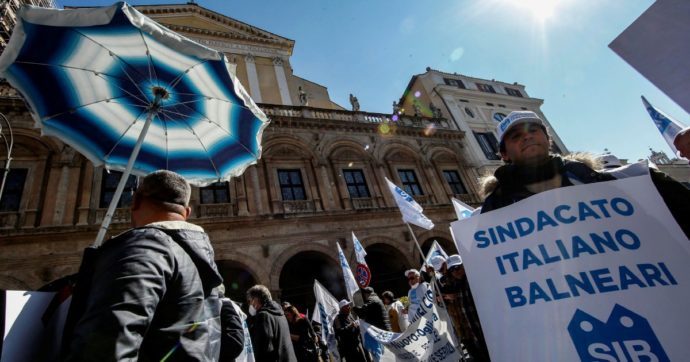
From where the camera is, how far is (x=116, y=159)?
3.98m

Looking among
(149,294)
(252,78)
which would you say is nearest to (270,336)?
(149,294)

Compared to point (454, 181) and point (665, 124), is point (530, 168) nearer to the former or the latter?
point (665, 124)

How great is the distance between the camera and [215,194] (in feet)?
40.0

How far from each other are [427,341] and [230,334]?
3913 millimetres

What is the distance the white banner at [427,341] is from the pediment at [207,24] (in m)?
20.1

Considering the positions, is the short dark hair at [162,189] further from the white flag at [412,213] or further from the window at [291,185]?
the window at [291,185]

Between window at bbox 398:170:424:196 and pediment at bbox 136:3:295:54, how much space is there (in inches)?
484

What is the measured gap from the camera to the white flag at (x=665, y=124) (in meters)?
4.64

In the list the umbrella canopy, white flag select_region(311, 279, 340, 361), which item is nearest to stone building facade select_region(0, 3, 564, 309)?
white flag select_region(311, 279, 340, 361)

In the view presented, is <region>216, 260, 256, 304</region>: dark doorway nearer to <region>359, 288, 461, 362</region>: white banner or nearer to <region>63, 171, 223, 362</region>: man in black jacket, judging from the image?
<region>359, 288, 461, 362</region>: white banner

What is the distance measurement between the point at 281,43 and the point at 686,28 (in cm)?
2206

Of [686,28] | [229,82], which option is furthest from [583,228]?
[229,82]

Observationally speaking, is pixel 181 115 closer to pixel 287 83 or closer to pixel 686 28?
pixel 686 28

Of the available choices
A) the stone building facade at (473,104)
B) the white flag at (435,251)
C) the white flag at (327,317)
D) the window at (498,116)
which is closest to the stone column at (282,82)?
the stone building facade at (473,104)
